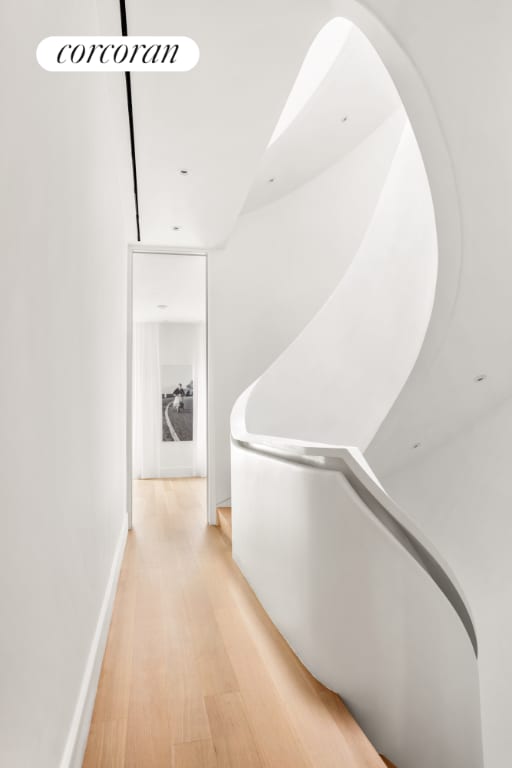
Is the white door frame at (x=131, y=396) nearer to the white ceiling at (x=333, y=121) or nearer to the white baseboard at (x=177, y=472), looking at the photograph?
the white ceiling at (x=333, y=121)

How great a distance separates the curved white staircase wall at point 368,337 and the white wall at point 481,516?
1.42 metres

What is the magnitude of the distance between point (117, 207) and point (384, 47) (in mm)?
2356

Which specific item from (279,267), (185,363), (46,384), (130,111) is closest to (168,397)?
(185,363)

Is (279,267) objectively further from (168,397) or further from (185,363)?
(168,397)

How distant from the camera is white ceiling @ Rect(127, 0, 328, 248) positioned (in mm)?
2549

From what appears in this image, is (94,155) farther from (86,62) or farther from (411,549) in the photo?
(411,549)

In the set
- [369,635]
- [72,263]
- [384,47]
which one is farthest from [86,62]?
[369,635]

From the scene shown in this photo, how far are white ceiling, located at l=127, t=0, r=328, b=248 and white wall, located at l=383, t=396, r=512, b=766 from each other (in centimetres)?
349

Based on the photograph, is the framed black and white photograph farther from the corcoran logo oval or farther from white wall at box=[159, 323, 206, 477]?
the corcoran logo oval

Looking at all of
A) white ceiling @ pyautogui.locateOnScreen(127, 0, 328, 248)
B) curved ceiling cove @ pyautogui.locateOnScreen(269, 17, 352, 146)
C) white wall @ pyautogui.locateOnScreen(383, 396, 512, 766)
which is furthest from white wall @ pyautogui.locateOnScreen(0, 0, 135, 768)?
white wall @ pyautogui.locateOnScreen(383, 396, 512, 766)

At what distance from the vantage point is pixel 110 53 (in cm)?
213

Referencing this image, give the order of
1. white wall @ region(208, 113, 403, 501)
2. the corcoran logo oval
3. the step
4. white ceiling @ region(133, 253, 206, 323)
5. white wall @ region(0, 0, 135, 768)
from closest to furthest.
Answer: white wall @ region(0, 0, 135, 768)
the corcoran logo oval
the step
white wall @ region(208, 113, 403, 501)
white ceiling @ region(133, 253, 206, 323)

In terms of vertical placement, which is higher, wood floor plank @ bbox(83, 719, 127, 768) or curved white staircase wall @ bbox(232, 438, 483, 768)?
curved white staircase wall @ bbox(232, 438, 483, 768)

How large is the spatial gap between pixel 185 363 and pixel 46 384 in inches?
352
